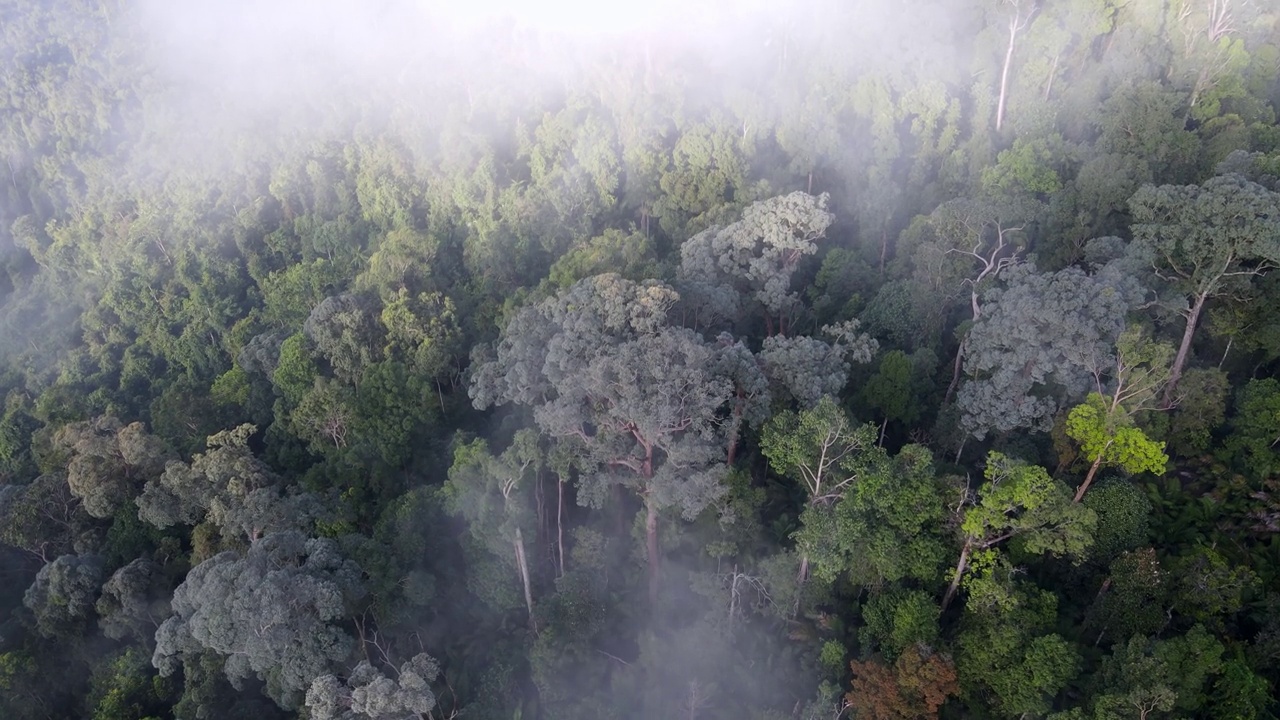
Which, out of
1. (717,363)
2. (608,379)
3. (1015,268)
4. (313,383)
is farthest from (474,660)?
(1015,268)

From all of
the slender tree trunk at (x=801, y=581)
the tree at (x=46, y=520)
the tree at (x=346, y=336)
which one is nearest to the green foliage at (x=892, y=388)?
the slender tree trunk at (x=801, y=581)

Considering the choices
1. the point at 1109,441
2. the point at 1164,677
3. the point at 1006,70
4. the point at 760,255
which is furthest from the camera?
the point at 1006,70

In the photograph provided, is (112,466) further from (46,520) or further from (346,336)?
(346,336)

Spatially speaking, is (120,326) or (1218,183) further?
(120,326)

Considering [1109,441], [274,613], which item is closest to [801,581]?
[1109,441]

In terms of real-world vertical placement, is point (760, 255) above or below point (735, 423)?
above

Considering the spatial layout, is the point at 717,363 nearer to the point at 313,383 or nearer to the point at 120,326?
the point at 313,383

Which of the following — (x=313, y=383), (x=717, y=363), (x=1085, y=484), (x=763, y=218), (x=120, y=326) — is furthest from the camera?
(x=120, y=326)

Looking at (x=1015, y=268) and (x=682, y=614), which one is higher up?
(x=1015, y=268)
